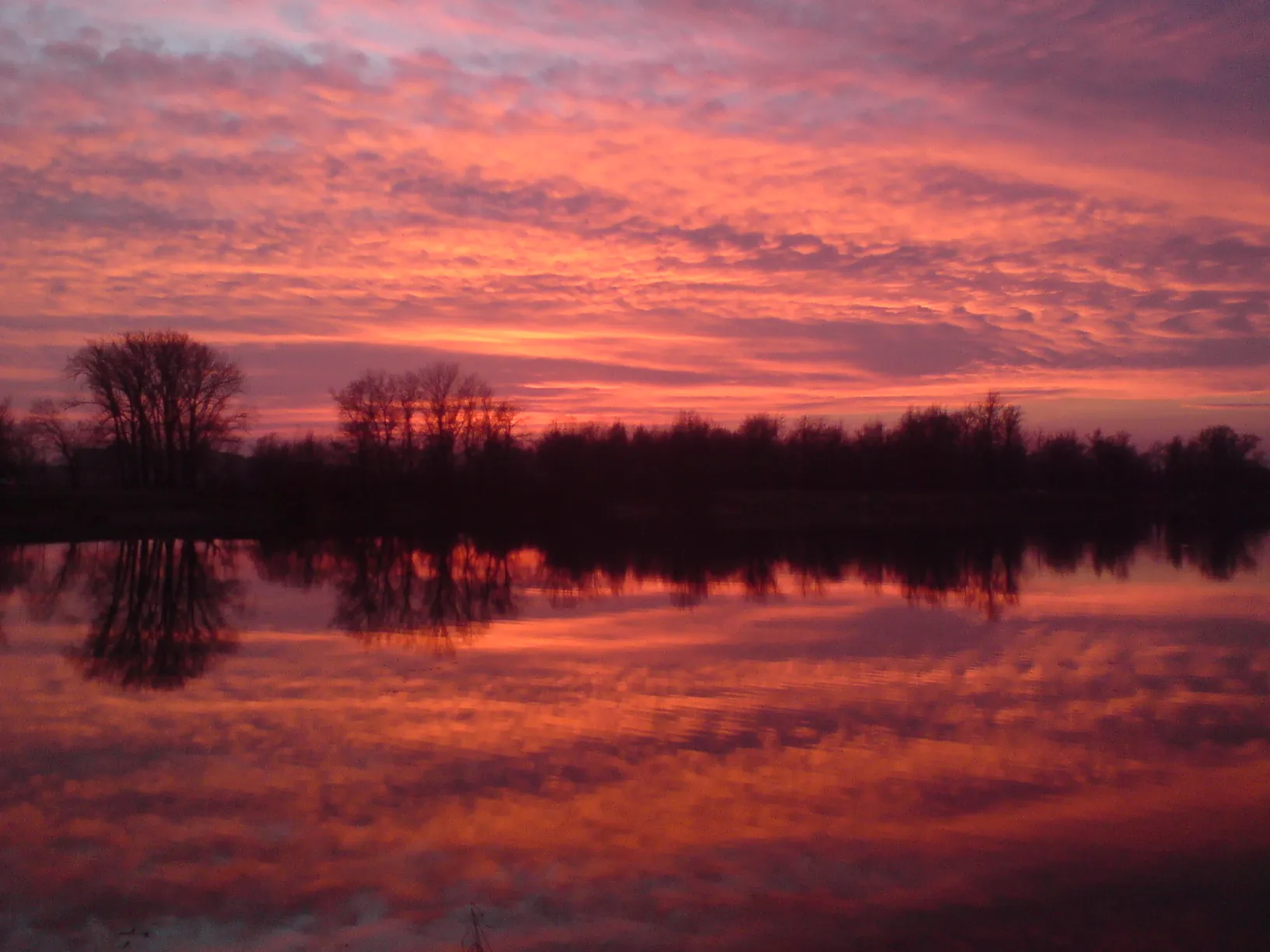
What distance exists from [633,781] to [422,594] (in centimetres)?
1529

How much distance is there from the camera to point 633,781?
361 inches

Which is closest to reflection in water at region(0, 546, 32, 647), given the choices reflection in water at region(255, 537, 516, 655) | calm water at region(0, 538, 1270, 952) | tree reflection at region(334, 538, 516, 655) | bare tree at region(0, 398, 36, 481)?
calm water at region(0, 538, 1270, 952)

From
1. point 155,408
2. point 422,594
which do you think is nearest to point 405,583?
point 422,594

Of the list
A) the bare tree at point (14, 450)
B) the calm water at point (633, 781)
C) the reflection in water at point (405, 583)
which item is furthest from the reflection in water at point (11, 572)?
the bare tree at point (14, 450)

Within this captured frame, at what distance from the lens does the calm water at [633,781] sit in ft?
21.4

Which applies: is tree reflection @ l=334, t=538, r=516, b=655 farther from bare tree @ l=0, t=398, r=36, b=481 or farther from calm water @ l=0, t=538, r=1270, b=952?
bare tree @ l=0, t=398, r=36, b=481

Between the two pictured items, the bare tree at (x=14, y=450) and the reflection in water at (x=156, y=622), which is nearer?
the reflection in water at (x=156, y=622)

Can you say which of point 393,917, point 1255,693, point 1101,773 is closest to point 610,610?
point 1255,693

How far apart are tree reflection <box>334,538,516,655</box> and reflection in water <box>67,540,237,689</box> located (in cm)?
230

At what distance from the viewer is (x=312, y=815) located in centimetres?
827

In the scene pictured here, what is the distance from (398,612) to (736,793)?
12.7 m

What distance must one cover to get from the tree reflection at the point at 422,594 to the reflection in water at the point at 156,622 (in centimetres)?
230

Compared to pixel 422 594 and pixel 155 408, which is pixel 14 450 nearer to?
pixel 155 408

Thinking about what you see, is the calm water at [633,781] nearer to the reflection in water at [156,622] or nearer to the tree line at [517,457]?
the reflection in water at [156,622]
